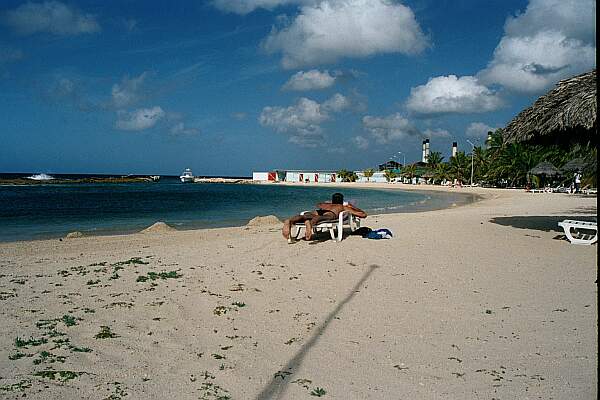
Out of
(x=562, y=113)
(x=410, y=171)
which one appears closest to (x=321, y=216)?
(x=562, y=113)

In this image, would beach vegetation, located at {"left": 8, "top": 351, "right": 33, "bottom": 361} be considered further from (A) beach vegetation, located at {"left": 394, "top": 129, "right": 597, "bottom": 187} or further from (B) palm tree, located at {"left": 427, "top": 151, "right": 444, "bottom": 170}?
(B) palm tree, located at {"left": 427, "top": 151, "right": 444, "bottom": 170}

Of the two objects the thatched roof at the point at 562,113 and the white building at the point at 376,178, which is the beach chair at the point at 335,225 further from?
the white building at the point at 376,178

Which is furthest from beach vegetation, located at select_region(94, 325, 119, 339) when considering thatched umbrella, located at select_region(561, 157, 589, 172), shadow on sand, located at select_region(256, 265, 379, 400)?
thatched umbrella, located at select_region(561, 157, 589, 172)

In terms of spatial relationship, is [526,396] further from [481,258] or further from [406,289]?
[481,258]

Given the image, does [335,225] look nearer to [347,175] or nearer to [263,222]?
[263,222]

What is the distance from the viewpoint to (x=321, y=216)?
416 inches

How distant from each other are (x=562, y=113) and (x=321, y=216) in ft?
16.9

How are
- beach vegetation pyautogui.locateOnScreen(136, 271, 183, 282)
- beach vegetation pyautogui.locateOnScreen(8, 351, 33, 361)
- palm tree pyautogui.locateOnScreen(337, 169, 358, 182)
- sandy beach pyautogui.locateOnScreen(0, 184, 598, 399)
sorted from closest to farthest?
sandy beach pyautogui.locateOnScreen(0, 184, 598, 399)
beach vegetation pyautogui.locateOnScreen(8, 351, 33, 361)
beach vegetation pyautogui.locateOnScreen(136, 271, 183, 282)
palm tree pyautogui.locateOnScreen(337, 169, 358, 182)

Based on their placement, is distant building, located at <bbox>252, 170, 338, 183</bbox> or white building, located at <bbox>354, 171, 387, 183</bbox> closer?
white building, located at <bbox>354, 171, 387, 183</bbox>

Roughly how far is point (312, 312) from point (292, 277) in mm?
1763

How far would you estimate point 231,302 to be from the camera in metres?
5.71

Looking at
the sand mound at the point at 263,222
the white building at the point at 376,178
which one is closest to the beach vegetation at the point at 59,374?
the sand mound at the point at 263,222

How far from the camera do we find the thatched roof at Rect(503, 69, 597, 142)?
29.4ft

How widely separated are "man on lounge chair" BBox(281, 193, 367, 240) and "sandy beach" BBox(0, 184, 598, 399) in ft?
4.14
